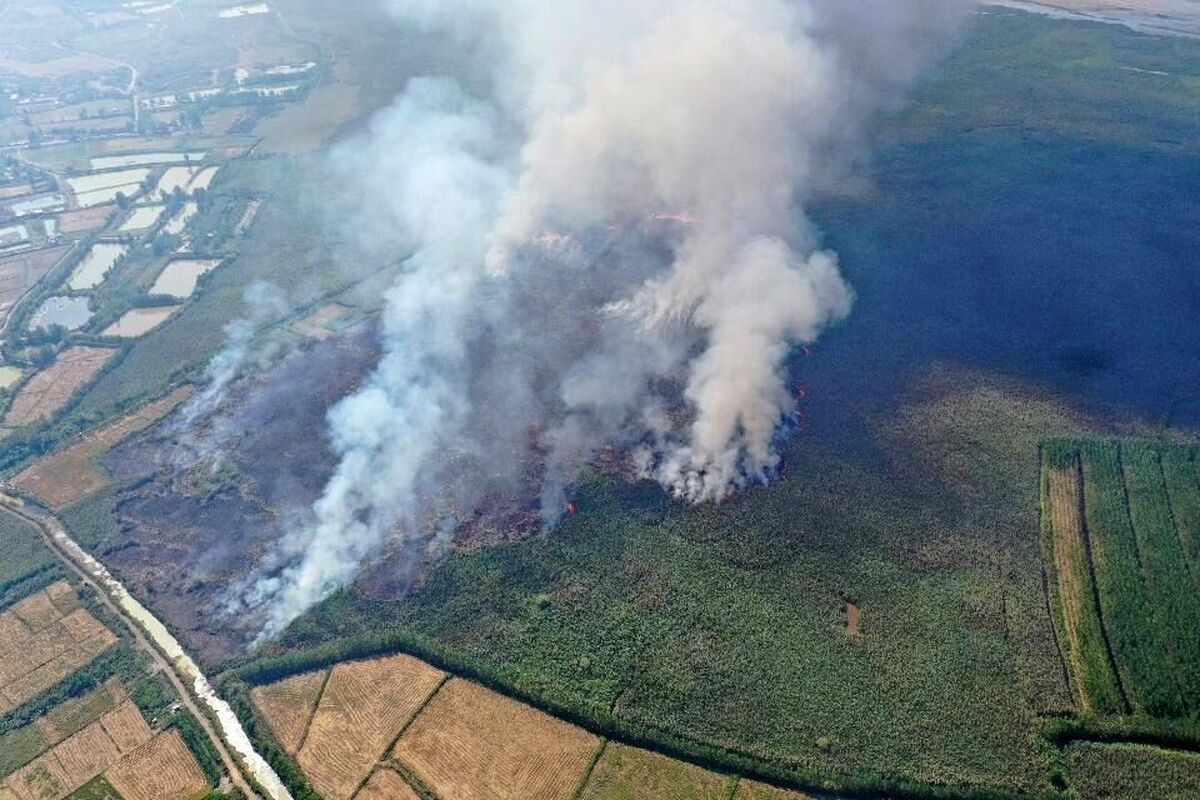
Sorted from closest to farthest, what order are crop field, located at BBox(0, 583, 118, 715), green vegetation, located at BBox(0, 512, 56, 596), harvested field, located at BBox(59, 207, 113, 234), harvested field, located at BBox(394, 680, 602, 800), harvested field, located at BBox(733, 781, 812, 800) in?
harvested field, located at BBox(733, 781, 812, 800) < harvested field, located at BBox(394, 680, 602, 800) < crop field, located at BBox(0, 583, 118, 715) < green vegetation, located at BBox(0, 512, 56, 596) < harvested field, located at BBox(59, 207, 113, 234)

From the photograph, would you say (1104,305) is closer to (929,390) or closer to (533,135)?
(929,390)

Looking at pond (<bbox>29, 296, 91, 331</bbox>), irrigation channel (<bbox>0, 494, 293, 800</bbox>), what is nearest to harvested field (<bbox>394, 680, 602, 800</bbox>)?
irrigation channel (<bbox>0, 494, 293, 800</bbox>)

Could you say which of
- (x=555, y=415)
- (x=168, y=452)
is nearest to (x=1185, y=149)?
(x=555, y=415)

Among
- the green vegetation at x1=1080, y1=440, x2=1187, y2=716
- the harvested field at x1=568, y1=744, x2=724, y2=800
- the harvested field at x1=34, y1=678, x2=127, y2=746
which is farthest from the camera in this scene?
the harvested field at x1=34, y1=678, x2=127, y2=746

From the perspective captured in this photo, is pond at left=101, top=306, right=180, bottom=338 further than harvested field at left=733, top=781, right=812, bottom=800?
Yes

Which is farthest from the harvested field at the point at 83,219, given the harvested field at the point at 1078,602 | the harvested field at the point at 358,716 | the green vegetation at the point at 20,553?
the harvested field at the point at 1078,602

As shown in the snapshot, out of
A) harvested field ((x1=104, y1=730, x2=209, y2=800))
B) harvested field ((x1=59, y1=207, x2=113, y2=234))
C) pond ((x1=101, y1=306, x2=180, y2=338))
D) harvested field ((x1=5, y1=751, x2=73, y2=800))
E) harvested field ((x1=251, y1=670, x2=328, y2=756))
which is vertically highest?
harvested field ((x1=59, y1=207, x2=113, y2=234))

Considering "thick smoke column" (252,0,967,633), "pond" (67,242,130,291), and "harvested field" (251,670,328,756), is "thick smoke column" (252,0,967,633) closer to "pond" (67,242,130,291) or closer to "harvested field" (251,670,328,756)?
"harvested field" (251,670,328,756)

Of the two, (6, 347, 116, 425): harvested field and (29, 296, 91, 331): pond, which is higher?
(29, 296, 91, 331): pond
